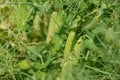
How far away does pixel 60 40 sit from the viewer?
1939mm

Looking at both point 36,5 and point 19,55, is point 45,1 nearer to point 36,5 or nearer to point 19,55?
point 36,5

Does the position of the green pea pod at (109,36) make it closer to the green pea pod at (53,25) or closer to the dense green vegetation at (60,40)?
the dense green vegetation at (60,40)

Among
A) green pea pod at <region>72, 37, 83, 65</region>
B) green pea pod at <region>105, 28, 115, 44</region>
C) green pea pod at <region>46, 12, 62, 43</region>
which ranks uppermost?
green pea pod at <region>46, 12, 62, 43</region>

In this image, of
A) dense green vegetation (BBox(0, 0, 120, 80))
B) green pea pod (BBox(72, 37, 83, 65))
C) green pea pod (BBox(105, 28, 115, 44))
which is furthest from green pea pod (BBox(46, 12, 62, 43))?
green pea pod (BBox(105, 28, 115, 44))

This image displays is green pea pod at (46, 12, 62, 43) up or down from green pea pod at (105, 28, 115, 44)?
up

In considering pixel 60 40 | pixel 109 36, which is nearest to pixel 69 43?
pixel 60 40

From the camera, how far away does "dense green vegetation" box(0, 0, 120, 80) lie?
1771 mm

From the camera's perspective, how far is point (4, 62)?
74.7 inches

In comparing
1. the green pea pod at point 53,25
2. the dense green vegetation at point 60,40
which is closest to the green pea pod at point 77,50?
the dense green vegetation at point 60,40

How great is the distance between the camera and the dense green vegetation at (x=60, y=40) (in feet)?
5.81

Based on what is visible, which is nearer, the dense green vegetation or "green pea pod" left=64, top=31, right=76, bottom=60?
the dense green vegetation

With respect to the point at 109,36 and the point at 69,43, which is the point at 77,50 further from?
the point at 109,36

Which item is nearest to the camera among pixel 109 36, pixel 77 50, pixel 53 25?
pixel 109 36

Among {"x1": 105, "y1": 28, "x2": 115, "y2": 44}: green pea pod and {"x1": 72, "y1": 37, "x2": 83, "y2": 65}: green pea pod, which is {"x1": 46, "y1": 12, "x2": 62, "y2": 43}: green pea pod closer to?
{"x1": 72, "y1": 37, "x2": 83, "y2": 65}: green pea pod
